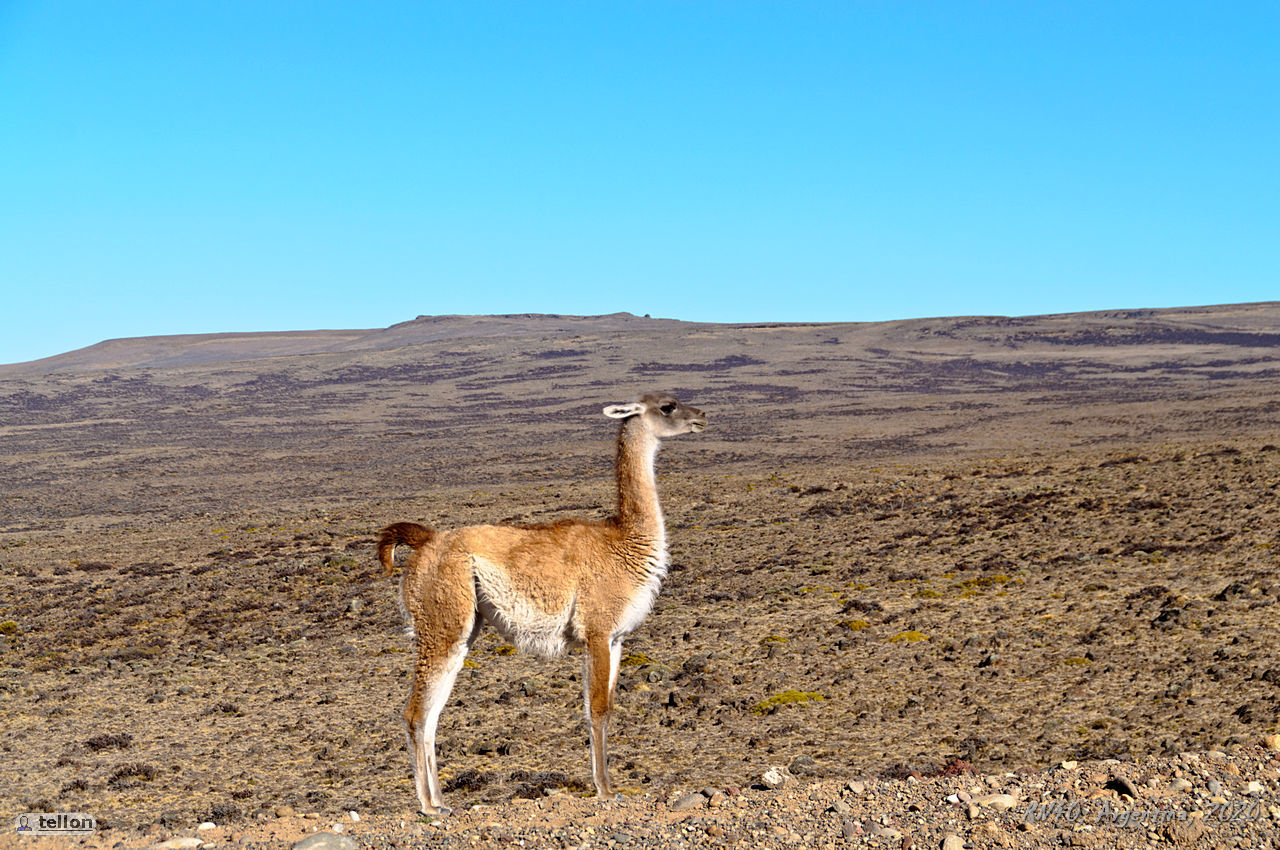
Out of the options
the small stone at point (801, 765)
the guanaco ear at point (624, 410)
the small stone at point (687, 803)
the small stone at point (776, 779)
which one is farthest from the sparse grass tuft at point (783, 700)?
the guanaco ear at point (624, 410)

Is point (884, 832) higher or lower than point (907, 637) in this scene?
higher

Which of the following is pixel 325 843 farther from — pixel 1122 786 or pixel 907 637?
pixel 907 637

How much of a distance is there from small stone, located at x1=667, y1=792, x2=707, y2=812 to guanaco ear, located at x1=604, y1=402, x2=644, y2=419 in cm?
289

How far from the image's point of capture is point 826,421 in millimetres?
62250

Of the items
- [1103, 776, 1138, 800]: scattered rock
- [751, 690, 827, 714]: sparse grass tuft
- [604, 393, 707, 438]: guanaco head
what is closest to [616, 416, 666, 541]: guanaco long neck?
[604, 393, 707, 438]: guanaco head

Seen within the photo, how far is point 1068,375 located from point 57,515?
87447mm

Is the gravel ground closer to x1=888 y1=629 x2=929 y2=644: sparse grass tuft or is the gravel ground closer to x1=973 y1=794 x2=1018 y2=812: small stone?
x1=973 y1=794 x2=1018 y2=812: small stone

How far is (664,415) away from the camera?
873cm

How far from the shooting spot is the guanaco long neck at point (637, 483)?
325 inches

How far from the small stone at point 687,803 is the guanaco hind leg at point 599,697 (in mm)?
767

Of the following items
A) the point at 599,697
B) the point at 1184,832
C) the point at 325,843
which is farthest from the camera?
the point at 599,697

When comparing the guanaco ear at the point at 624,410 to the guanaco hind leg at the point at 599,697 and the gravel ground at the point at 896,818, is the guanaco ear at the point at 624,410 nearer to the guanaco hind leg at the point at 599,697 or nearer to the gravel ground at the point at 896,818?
the guanaco hind leg at the point at 599,697

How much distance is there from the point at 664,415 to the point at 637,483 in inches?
26.5

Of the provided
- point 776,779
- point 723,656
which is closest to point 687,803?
point 776,779
